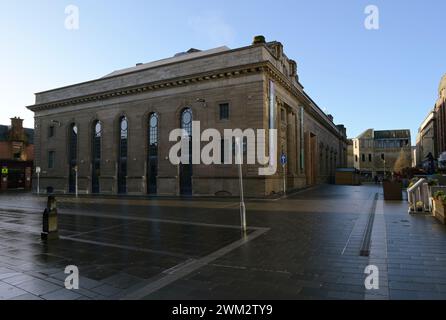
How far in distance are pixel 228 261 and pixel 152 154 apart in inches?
1027

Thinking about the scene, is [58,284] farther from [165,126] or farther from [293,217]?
[165,126]

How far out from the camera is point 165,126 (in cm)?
3025

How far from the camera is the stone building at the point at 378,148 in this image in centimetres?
9169

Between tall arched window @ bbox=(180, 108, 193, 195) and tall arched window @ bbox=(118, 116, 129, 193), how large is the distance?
7564mm

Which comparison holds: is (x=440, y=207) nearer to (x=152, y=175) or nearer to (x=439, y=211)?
(x=439, y=211)

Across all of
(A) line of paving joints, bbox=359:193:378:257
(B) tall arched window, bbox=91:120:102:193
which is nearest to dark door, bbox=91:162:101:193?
(B) tall arched window, bbox=91:120:102:193

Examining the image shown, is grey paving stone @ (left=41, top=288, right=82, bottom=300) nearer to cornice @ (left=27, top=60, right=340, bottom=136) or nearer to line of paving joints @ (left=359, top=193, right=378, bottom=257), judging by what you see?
line of paving joints @ (left=359, top=193, right=378, bottom=257)

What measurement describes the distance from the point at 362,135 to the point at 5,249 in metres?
103

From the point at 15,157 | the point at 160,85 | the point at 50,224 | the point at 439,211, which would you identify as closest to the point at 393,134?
the point at 160,85

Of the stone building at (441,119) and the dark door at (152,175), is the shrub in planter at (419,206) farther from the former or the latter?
the stone building at (441,119)

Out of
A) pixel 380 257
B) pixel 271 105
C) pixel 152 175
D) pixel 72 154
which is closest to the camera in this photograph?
pixel 380 257

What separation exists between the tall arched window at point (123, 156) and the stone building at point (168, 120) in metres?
0.11

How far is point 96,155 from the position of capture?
3578 cm

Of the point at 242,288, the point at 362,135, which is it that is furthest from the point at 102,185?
the point at 362,135
